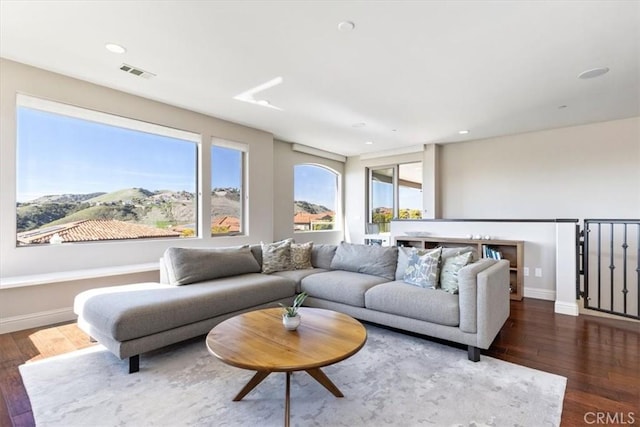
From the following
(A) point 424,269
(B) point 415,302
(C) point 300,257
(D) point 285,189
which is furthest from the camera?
(D) point 285,189

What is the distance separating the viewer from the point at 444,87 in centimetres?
359

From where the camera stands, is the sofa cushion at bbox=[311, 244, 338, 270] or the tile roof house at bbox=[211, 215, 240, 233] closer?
the sofa cushion at bbox=[311, 244, 338, 270]

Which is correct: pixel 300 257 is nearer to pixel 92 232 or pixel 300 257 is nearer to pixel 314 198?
pixel 92 232

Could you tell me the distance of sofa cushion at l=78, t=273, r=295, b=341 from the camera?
224 cm

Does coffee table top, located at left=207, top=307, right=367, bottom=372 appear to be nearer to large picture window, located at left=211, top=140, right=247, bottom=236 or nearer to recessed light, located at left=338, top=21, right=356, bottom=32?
recessed light, located at left=338, top=21, right=356, bottom=32

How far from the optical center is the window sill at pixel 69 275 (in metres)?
2.94

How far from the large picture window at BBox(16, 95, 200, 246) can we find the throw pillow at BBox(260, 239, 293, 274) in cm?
152

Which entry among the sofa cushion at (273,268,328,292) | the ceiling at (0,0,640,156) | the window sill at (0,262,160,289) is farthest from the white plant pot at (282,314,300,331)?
the window sill at (0,262,160,289)

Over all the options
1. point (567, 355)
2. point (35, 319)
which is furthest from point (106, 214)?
point (567, 355)

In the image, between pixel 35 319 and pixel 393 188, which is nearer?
pixel 35 319

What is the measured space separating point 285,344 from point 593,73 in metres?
3.99

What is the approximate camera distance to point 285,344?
180 centimetres

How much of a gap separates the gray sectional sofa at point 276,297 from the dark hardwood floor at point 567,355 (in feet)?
0.91

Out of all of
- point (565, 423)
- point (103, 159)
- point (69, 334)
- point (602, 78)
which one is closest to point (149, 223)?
point (103, 159)
